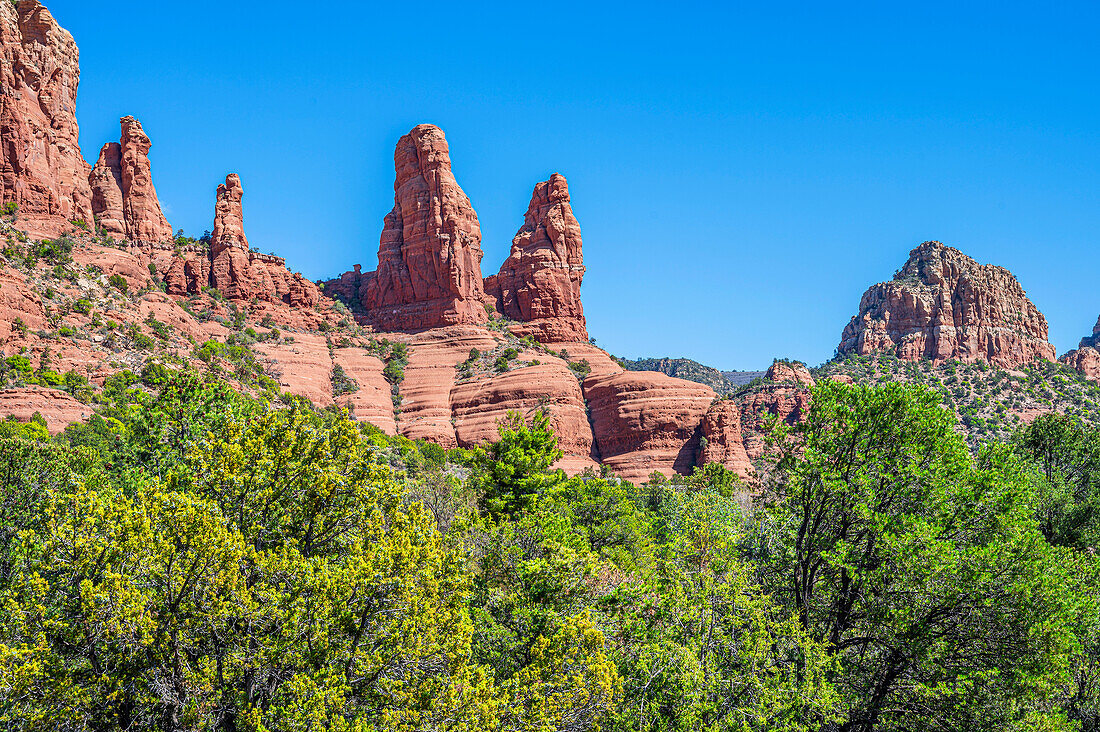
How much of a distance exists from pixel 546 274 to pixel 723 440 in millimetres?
44229

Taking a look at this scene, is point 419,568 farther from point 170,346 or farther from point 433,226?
point 433,226

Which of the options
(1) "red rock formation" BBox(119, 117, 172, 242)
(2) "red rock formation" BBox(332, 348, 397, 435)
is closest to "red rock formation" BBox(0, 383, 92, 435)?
(2) "red rock formation" BBox(332, 348, 397, 435)

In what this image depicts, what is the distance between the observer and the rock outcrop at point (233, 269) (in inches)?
4516

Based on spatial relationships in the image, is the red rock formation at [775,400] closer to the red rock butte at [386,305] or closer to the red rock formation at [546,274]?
the red rock butte at [386,305]

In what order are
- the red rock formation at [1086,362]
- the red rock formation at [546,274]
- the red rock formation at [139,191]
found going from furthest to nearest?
1. the red rock formation at [1086,362]
2. the red rock formation at [546,274]
3. the red rock formation at [139,191]

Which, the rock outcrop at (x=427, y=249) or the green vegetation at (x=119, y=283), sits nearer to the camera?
the green vegetation at (x=119, y=283)

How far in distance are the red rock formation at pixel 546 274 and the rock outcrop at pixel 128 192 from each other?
52219 mm

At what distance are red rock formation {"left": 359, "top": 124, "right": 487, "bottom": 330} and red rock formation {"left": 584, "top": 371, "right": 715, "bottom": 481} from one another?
2878 centimetres

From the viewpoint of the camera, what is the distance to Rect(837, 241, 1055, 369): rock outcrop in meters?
148

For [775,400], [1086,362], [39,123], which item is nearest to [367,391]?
[775,400]

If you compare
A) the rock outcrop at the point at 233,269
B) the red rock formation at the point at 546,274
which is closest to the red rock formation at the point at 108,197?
the rock outcrop at the point at 233,269

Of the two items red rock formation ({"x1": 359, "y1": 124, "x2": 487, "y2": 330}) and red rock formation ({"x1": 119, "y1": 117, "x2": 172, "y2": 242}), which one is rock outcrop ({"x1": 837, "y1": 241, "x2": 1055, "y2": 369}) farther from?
red rock formation ({"x1": 119, "y1": 117, "x2": 172, "y2": 242})

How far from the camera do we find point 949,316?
15025cm

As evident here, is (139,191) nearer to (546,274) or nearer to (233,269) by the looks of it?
(233,269)
